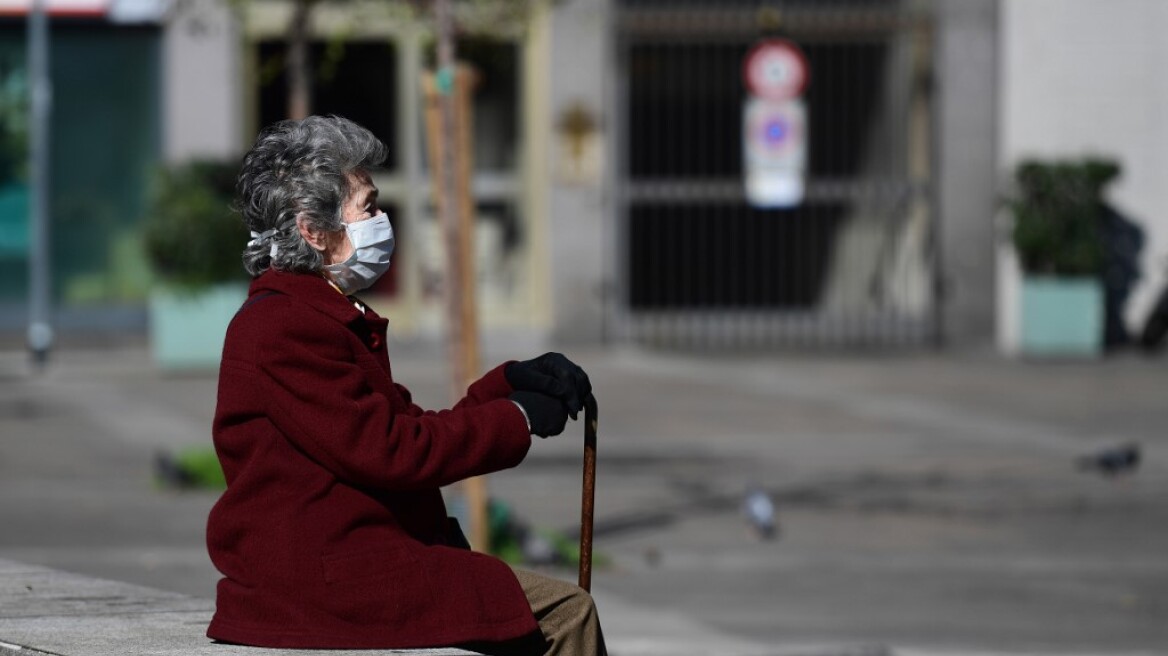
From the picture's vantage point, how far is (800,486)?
12.7 metres

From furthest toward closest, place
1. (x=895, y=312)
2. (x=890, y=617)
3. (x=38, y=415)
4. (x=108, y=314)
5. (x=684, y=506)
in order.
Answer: (x=895, y=312), (x=108, y=314), (x=38, y=415), (x=684, y=506), (x=890, y=617)

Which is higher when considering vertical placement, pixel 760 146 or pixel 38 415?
pixel 760 146

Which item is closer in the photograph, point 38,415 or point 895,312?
point 38,415

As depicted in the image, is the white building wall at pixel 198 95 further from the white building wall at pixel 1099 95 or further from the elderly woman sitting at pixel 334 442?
the elderly woman sitting at pixel 334 442

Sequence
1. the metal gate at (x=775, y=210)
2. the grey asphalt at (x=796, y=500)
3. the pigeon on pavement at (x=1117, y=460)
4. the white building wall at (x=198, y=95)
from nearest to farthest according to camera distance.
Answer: the grey asphalt at (x=796, y=500), the pigeon on pavement at (x=1117, y=460), the white building wall at (x=198, y=95), the metal gate at (x=775, y=210)

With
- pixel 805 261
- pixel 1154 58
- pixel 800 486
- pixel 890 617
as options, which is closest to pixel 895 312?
pixel 805 261

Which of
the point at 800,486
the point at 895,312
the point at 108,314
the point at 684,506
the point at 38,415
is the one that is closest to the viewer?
the point at 684,506

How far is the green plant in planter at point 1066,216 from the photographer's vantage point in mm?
20703

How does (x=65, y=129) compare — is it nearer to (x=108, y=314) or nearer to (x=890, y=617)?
(x=108, y=314)

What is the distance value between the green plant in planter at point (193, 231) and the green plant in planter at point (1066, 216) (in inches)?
315

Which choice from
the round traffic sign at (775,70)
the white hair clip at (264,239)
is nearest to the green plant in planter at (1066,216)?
the round traffic sign at (775,70)

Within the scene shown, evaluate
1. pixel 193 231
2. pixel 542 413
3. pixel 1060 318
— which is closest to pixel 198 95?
pixel 193 231

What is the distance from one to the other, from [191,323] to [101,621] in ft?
48.1

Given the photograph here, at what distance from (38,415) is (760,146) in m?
8.89
